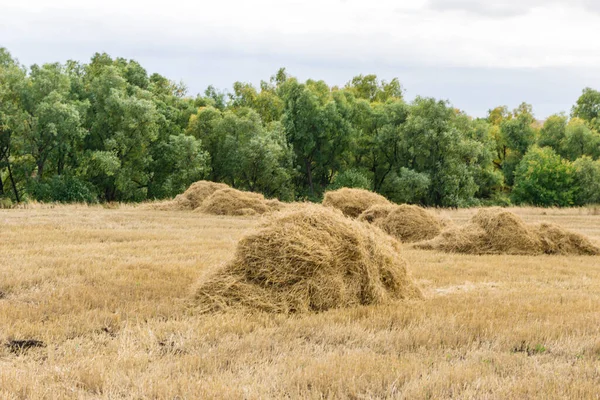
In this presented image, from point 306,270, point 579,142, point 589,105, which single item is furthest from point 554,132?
point 306,270

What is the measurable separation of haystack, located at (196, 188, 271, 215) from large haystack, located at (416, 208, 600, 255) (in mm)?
12169

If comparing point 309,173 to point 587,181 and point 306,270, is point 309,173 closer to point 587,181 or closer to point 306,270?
point 587,181

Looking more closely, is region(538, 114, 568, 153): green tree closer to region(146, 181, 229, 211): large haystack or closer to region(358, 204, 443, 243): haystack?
region(146, 181, 229, 211): large haystack

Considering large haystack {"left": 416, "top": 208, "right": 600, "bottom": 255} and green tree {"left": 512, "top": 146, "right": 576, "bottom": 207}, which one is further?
green tree {"left": 512, "top": 146, "right": 576, "bottom": 207}

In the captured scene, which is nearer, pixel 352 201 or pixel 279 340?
pixel 279 340

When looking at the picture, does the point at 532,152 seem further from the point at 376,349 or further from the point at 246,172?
the point at 376,349

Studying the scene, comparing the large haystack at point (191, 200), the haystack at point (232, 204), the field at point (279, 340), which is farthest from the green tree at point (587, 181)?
the field at point (279, 340)

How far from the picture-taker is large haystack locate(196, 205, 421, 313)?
25.2 ft

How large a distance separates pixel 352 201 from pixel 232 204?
6091 mm

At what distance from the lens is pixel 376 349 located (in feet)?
19.7

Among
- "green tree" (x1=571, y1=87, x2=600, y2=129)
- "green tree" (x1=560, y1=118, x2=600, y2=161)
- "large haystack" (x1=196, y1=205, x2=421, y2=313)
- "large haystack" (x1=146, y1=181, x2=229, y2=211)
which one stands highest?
"green tree" (x1=571, y1=87, x2=600, y2=129)

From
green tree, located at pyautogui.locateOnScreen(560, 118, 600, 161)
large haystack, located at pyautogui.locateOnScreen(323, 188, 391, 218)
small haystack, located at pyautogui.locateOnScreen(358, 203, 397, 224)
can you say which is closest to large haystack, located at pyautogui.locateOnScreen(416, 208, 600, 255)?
small haystack, located at pyautogui.locateOnScreen(358, 203, 397, 224)

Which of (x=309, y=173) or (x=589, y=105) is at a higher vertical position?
(x=589, y=105)

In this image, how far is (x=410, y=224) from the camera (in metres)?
17.5
